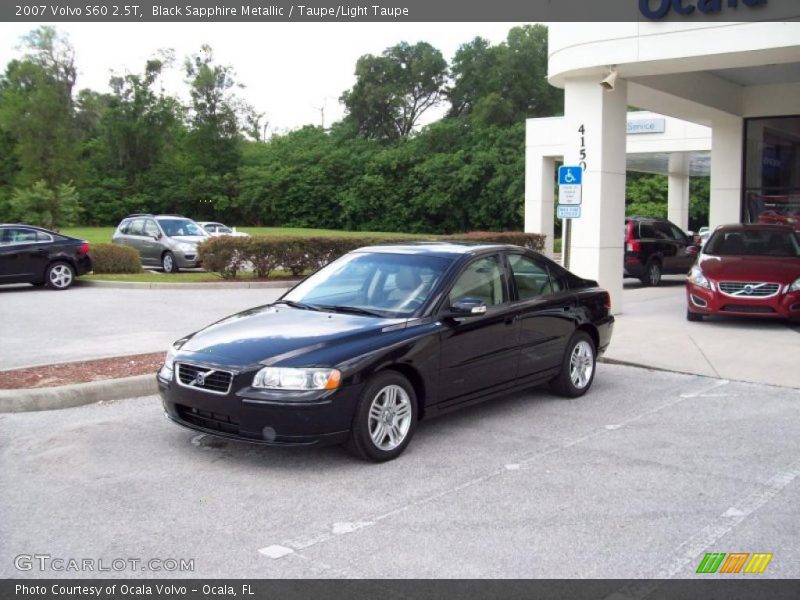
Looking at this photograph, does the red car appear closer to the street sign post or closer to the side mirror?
the street sign post

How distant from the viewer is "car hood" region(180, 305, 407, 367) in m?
5.77

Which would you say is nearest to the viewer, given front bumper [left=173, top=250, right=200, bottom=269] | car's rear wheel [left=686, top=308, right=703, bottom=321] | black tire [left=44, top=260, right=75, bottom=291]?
car's rear wheel [left=686, top=308, right=703, bottom=321]

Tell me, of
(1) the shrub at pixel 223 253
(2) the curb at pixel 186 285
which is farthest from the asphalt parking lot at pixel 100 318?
(1) the shrub at pixel 223 253

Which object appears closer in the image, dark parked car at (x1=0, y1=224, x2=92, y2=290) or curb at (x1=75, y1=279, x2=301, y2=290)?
dark parked car at (x1=0, y1=224, x2=92, y2=290)

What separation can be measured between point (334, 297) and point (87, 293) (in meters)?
10.9

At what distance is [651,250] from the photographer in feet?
68.0

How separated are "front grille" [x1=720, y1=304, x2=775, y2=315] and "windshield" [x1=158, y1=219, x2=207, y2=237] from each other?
14451 mm

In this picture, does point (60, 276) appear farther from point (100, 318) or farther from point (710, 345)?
point (710, 345)

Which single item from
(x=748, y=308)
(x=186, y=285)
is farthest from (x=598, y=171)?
(x=186, y=285)

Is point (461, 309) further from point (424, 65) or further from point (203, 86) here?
point (203, 86)

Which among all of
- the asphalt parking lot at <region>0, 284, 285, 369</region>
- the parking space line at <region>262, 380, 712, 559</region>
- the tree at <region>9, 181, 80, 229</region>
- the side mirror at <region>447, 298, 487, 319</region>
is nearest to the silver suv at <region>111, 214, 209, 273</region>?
the asphalt parking lot at <region>0, 284, 285, 369</region>

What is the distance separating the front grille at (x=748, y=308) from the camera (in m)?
12.3

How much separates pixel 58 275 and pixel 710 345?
12714 millimetres

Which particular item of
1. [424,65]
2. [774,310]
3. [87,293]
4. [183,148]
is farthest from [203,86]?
[774,310]
